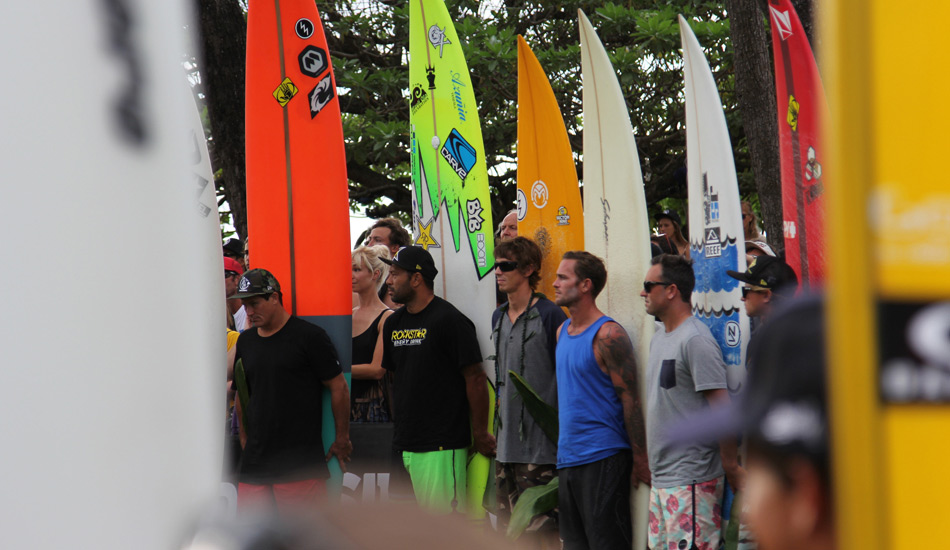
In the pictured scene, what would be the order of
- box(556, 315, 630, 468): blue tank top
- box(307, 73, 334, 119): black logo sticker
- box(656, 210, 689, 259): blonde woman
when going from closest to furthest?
box(556, 315, 630, 468): blue tank top < box(307, 73, 334, 119): black logo sticker < box(656, 210, 689, 259): blonde woman

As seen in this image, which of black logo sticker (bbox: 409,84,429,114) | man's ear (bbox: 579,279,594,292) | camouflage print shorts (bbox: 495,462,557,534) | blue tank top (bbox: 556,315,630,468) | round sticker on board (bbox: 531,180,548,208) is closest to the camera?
blue tank top (bbox: 556,315,630,468)

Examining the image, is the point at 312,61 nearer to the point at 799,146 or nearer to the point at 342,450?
the point at 342,450

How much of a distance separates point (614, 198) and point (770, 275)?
5.71 ft

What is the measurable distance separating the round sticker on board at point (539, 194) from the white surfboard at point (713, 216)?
3.83 feet

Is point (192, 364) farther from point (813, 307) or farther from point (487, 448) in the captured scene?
point (487, 448)

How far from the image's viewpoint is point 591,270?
4633mm

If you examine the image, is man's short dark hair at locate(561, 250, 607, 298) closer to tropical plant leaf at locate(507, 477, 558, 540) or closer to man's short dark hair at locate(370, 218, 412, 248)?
tropical plant leaf at locate(507, 477, 558, 540)

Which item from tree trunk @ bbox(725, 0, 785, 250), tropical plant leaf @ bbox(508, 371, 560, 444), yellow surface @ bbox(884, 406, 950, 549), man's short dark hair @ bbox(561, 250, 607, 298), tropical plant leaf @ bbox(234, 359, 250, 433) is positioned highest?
tree trunk @ bbox(725, 0, 785, 250)

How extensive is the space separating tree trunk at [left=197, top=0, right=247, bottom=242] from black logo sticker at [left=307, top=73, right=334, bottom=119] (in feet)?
7.22

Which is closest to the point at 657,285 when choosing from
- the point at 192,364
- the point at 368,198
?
the point at 192,364

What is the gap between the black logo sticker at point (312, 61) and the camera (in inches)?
228

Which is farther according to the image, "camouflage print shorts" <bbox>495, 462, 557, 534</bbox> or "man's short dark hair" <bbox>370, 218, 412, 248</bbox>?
"man's short dark hair" <bbox>370, 218, 412, 248</bbox>

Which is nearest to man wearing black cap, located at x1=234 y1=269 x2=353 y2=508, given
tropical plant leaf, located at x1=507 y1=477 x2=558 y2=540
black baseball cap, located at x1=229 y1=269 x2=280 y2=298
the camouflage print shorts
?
black baseball cap, located at x1=229 y1=269 x2=280 y2=298

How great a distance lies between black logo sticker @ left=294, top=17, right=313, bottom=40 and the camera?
5.84 m
